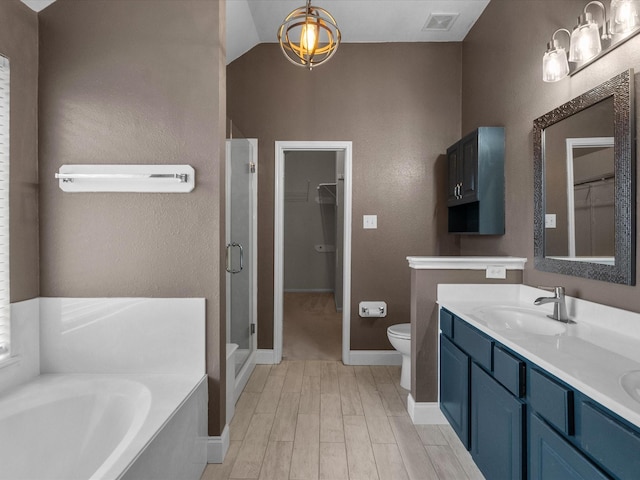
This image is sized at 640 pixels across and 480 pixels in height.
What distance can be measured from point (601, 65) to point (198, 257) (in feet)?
7.02

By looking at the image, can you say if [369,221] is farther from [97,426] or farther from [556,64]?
[97,426]

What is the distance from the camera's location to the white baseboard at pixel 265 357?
3396mm

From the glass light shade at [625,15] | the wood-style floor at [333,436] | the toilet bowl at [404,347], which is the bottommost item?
the wood-style floor at [333,436]

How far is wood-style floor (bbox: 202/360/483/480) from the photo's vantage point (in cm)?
189

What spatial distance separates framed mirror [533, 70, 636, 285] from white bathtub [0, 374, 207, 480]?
1966mm

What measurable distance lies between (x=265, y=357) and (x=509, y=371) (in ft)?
7.80

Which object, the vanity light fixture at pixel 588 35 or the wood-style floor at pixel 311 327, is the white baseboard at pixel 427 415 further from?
the vanity light fixture at pixel 588 35

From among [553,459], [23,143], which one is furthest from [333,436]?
[23,143]

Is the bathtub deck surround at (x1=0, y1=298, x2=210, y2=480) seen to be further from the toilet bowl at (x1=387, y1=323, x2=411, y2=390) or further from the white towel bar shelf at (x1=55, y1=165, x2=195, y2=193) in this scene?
the toilet bowl at (x1=387, y1=323, x2=411, y2=390)

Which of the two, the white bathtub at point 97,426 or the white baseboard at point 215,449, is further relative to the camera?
the white baseboard at point 215,449

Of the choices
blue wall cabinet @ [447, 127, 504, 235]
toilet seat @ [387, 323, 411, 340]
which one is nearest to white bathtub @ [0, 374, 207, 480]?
toilet seat @ [387, 323, 411, 340]

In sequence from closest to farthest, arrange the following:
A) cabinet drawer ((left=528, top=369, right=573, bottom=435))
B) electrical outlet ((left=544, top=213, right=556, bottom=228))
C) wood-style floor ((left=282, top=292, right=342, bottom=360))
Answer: cabinet drawer ((left=528, top=369, right=573, bottom=435)) < electrical outlet ((left=544, top=213, right=556, bottom=228)) < wood-style floor ((left=282, top=292, right=342, bottom=360))

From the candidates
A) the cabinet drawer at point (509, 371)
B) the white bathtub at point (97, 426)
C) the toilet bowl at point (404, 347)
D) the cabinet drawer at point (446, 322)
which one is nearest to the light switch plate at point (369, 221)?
the toilet bowl at point (404, 347)

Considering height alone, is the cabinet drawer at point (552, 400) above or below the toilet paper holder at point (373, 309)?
above
